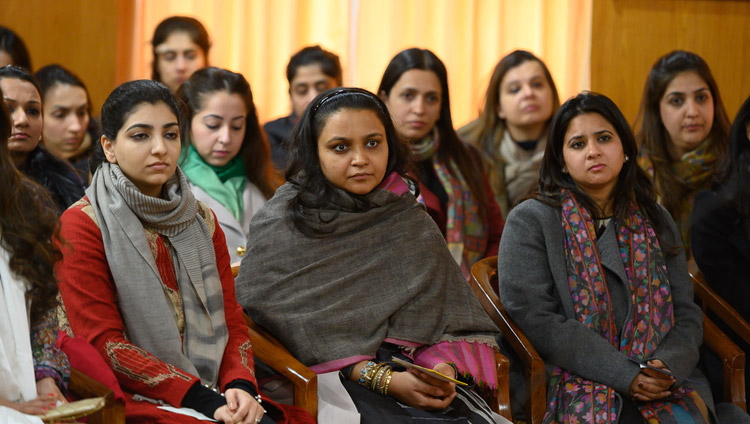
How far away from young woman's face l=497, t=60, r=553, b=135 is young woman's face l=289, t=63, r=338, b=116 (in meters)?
0.87

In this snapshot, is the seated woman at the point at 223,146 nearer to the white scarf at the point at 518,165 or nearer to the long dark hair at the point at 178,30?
the long dark hair at the point at 178,30

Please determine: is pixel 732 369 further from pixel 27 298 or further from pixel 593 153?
pixel 27 298

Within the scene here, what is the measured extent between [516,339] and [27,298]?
1.51 m

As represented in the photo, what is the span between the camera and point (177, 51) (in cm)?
458

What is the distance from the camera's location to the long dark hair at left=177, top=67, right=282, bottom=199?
373 cm

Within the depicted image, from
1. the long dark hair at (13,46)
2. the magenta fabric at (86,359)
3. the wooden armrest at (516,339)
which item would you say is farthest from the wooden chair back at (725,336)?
the long dark hair at (13,46)

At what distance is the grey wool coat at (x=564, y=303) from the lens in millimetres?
2939

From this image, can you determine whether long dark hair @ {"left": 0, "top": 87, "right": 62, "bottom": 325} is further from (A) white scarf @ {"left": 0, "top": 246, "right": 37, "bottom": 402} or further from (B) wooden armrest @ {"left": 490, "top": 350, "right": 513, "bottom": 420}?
(B) wooden armrest @ {"left": 490, "top": 350, "right": 513, "bottom": 420}

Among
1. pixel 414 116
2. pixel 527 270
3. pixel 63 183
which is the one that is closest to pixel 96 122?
pixel 63 183

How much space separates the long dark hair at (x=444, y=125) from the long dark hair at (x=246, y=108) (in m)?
0.66

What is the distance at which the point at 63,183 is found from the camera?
3.37m

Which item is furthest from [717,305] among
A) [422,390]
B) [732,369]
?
[422,390]

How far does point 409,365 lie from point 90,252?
0.91 m

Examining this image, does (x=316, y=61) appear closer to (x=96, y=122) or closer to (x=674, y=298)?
(x=96, y=122)
